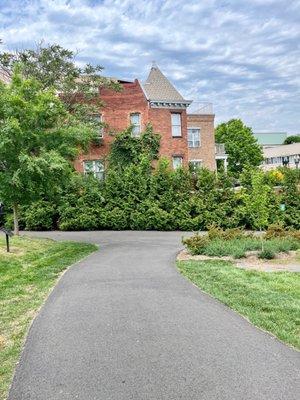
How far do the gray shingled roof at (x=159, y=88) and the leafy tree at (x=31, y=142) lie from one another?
16640 mm

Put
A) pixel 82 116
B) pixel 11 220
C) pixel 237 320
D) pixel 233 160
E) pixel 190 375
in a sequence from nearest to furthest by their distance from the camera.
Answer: pixel 190 375 → pixel 237 320 → pixel 11 220 → pixel 82 116 → pixel 233 160

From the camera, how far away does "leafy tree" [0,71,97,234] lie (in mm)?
17219

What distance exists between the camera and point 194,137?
136ft

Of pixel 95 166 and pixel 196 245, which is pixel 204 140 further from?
pixel 196 245

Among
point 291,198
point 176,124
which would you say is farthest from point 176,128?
point 291,198

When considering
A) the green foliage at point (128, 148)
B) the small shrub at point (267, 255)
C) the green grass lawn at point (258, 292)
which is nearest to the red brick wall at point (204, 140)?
the green foliage at point (128, 148)

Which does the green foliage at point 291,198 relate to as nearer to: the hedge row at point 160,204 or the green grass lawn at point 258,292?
the hedge row at point 160,204

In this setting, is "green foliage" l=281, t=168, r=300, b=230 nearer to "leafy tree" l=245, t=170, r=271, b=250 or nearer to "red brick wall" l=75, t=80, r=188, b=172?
"red brick wall" l=75, t=80, r=188, b=172

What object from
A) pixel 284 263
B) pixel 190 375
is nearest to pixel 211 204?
pixel 284 263

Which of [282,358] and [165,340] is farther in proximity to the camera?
[165,340]

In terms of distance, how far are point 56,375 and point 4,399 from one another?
69cm

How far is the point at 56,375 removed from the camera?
5.10 m

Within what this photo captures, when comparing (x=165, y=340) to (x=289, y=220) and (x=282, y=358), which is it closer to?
(x=282, y=358)

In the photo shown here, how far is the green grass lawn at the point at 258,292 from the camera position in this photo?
6.92m
